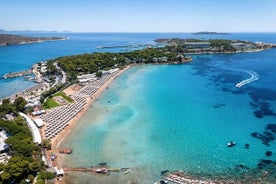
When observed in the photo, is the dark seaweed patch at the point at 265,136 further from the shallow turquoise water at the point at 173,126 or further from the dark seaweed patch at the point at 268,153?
the dark seaweed patch at the point at 268,153

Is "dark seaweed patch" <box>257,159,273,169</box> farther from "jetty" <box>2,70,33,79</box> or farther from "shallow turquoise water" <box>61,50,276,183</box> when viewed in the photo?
"jetty" <box>2,70,33,79</box>

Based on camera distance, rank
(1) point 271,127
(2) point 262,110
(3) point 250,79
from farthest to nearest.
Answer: (3) point 250,79
(2) point 262,110
(1) point 271,127

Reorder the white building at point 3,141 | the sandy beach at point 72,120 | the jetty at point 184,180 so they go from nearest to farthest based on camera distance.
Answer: the jetty at point 184,180 < the white building at point 3,141 < the sandy beach at point 72,120

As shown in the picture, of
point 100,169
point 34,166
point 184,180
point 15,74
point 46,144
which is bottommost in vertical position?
point 184,180

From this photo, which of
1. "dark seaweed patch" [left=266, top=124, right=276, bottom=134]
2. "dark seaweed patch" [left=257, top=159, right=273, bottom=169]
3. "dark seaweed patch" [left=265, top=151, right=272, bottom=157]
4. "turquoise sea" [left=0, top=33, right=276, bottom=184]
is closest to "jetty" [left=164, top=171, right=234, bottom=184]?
"turquoise sea" [left=0, top=33, right=276, bottom=184]

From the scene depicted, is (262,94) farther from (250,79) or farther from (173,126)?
(173,126)

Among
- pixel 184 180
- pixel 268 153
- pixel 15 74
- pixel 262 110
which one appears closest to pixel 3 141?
pixel 184 180

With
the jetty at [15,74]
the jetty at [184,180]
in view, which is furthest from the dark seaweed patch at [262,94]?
the jetty at [15,74]

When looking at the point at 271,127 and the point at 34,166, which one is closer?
the point at 34,166

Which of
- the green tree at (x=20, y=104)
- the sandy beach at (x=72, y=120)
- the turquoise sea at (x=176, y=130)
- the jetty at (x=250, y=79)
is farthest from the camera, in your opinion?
the jetty at (x=250, y=79)
